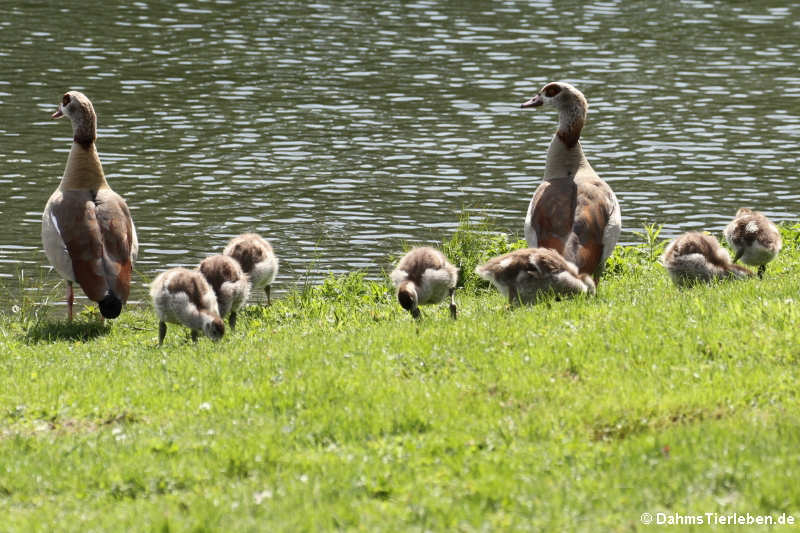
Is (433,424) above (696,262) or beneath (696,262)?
above

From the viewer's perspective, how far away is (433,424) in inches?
332

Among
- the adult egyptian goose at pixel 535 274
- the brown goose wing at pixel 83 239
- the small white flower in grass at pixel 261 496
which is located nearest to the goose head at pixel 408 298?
the adult egyptian goose at pixel 535 274

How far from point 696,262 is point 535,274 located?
192 centimetres

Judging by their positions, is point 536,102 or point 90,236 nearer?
point 90,236

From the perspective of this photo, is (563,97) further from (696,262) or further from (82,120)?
(82,120)

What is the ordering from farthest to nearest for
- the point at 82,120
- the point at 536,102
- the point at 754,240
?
the point at 536,102
the point at 82,120
the point at 754,240

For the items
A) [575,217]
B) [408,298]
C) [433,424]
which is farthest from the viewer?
[575,217]

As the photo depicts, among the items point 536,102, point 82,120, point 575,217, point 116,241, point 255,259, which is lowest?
point 255,259

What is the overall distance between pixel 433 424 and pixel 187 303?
4447mm

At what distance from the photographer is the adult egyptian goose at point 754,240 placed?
1384 cm

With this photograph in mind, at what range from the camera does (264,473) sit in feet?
25.8

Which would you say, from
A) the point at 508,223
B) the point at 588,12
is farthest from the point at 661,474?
the point at 588,12

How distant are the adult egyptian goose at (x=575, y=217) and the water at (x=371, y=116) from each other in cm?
336

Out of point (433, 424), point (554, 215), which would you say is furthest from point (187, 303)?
point (433, 424)
